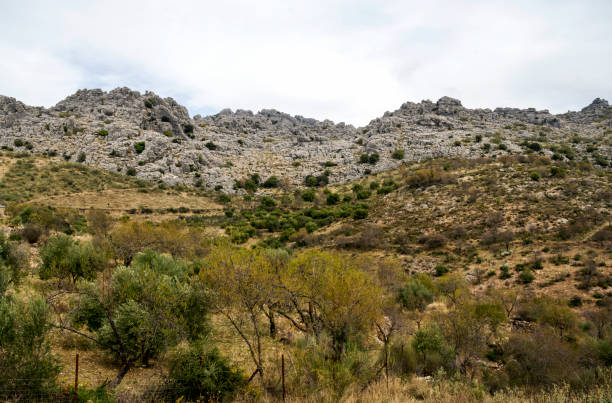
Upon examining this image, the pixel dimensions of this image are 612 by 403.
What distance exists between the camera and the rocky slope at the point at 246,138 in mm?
57719

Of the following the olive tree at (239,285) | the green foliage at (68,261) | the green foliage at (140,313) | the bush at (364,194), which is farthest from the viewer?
the bush at (364,194)

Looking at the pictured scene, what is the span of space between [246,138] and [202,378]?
8327 centimetres

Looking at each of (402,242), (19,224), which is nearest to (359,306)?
(402,242)

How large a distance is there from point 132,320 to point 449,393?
8297mm

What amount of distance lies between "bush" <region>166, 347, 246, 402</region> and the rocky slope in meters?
52.7

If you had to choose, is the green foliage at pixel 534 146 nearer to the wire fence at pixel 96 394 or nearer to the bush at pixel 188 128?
the wire fence at pixel 96 394

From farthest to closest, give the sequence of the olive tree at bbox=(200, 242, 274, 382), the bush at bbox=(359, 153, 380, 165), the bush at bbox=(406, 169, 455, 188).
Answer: the bush at bbox=(359, 153, 380, 165) → the bush at bbox=(406, 169, 455, 188) → the olive tree at bbox=(200, 242, 274, 382)

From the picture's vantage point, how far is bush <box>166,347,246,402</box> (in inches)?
269

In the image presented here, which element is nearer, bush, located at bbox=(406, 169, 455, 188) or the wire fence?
the wire fence

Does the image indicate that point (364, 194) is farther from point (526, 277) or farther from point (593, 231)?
point (526, 277)

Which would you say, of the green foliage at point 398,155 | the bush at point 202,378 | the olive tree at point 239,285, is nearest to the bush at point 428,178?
the green foliage at point 398,155

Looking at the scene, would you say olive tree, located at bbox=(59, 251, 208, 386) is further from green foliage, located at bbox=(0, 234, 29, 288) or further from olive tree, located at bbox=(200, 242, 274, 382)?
green foliage, located at bbox=(0, 234, 29, 288)

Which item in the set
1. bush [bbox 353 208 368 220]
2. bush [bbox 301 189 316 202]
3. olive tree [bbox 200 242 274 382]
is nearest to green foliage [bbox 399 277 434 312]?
olive tree [bbox 200 242 274 382]

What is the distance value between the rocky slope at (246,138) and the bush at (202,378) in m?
52.7
